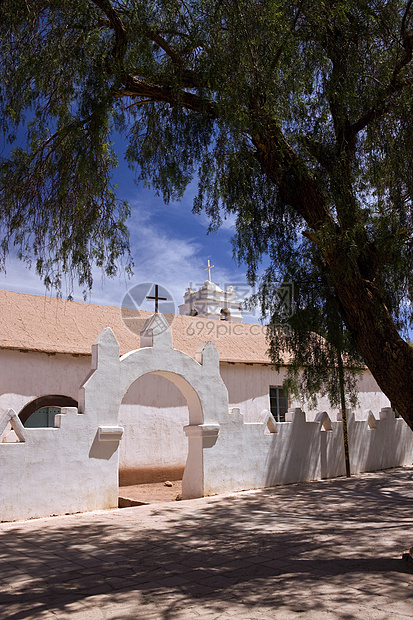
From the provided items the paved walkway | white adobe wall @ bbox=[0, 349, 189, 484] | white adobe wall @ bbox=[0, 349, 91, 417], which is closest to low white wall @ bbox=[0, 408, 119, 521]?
the paved walkway

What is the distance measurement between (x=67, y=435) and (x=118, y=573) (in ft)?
11.8

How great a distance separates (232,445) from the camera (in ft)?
34.8

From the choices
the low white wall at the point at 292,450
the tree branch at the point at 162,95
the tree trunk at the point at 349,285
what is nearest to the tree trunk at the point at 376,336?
the tree trunk at the point at 349,285

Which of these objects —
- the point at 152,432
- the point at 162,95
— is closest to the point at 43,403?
the point at 152,432

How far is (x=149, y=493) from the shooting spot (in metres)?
11.6

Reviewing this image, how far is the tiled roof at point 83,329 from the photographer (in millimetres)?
12375

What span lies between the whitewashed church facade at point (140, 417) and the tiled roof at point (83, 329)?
5 centimetres

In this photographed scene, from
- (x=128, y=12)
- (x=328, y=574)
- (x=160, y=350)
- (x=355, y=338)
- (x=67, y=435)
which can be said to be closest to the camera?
(x=328, y=574)

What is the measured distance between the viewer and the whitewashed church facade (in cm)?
851

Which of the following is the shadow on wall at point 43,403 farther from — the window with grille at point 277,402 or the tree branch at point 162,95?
the tree branch at point 162,95

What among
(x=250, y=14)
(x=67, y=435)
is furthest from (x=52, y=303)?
(x=250, y=14)

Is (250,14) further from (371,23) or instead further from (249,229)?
(249,229)

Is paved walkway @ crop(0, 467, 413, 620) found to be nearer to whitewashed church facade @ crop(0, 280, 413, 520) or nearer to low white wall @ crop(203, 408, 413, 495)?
whitewashed church facade @ crop(0, 280, 413, 520)

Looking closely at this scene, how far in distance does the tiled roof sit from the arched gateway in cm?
317
